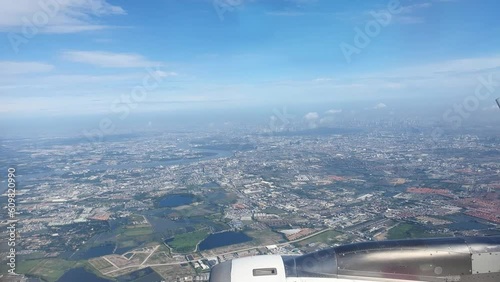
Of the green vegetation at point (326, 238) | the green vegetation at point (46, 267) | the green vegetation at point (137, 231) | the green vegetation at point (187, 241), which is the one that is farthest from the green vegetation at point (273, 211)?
the green vegetation at point (46, 267)

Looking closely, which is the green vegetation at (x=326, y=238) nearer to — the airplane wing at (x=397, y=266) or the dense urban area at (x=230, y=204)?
the dense urban area at (x=230, y=204)

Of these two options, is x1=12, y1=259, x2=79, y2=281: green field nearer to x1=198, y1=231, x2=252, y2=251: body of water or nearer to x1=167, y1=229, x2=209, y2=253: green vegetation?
x1=167, y1=229, x2=209, y2=253: green vegetation

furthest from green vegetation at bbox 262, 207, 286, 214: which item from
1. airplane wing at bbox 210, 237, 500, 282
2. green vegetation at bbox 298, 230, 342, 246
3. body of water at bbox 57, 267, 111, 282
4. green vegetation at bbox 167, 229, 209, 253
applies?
airplane wing at bbox 210, 237, 500, 282

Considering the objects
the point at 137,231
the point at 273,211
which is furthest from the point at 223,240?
the point at 273,211

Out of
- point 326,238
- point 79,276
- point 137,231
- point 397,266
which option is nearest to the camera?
point 397,266

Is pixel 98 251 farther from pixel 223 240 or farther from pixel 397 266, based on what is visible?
pixel 397 266

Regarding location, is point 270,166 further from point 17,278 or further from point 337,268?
point 337,268

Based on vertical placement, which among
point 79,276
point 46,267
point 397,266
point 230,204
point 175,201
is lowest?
point 79,276

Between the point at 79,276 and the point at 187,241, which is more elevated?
the point at 187,241
